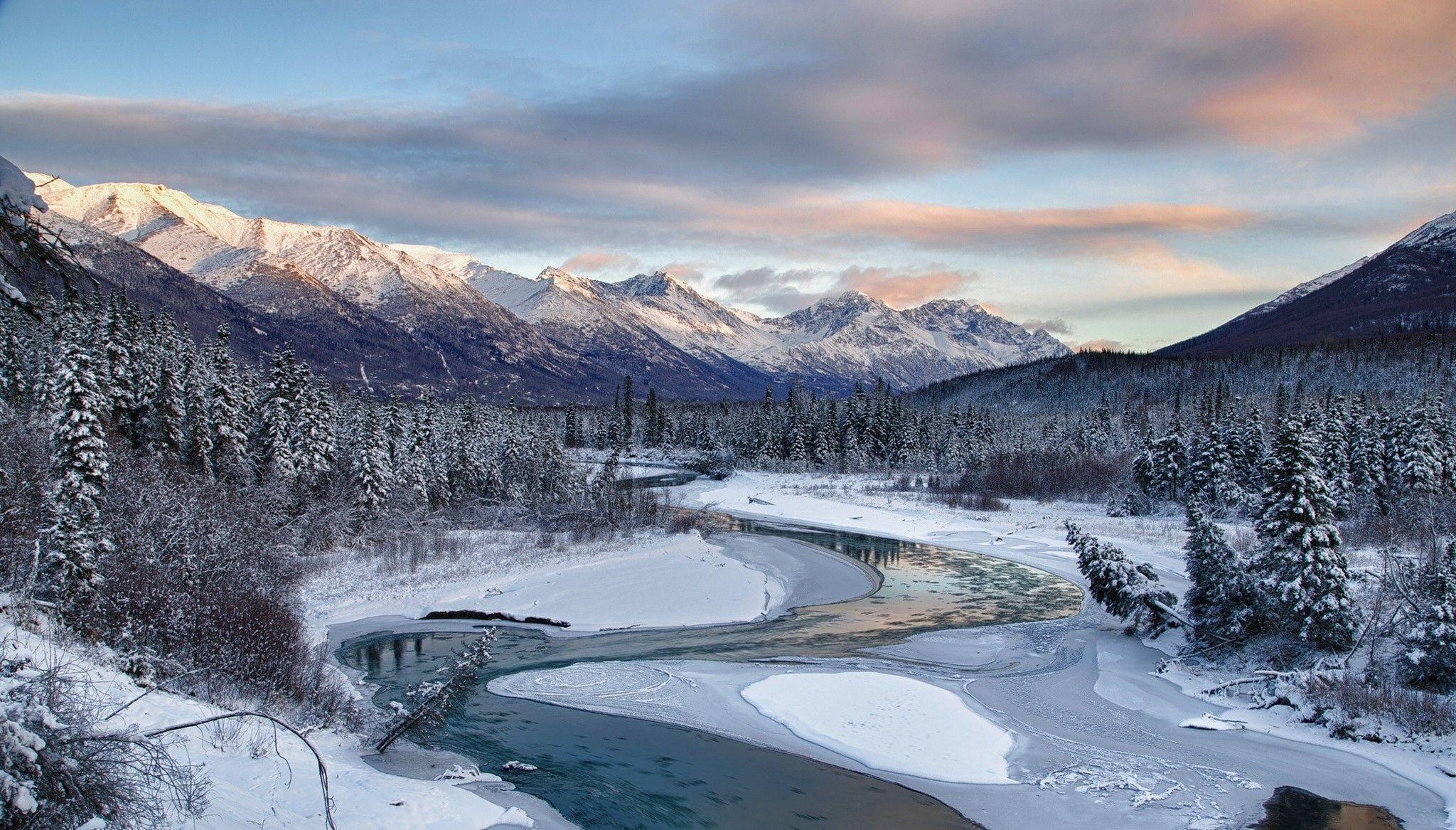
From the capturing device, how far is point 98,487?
895 inches

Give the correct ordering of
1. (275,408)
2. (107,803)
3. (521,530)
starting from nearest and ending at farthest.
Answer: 1. (107,803)
2. (275,408)
3. (521,530)

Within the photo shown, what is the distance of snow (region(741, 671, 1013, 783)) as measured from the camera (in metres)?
18.2

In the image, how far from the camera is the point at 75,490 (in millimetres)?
21203

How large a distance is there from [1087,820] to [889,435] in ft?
353

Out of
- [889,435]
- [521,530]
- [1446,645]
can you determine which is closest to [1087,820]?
[1446,645]

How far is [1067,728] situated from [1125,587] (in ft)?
34.1

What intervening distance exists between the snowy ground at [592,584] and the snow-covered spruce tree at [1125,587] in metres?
11.7

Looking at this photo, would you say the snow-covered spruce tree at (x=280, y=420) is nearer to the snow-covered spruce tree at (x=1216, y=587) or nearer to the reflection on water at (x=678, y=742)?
the reflection on water at (x=678, y=742)

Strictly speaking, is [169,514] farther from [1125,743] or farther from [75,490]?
[1125,743]

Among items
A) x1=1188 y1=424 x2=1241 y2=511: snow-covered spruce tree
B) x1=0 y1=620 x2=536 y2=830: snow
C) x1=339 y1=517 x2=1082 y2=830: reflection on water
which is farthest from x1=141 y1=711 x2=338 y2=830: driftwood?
x1=1188 y1=424 x2=1241 y2=511: snow-covered spruce tree

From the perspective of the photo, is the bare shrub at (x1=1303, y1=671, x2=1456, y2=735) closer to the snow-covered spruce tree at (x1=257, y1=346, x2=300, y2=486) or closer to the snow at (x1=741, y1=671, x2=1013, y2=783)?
the snow at (x1=741, y1=671, x2=1013, y2=783)

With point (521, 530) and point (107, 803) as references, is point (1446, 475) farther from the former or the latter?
point (107, 803)

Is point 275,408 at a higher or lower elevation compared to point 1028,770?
higher

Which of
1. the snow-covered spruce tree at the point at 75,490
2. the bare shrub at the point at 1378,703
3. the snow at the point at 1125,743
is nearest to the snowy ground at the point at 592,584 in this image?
the snow at the point at 1125,743
